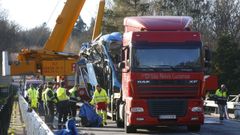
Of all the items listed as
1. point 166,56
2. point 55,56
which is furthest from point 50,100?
point 166,56

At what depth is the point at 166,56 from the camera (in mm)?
18562

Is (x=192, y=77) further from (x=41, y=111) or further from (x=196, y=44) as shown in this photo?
(x=41, y=111)

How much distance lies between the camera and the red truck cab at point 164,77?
18.5 meters

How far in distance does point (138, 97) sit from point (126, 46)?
5.62 ft

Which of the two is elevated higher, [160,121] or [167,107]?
[167,107]

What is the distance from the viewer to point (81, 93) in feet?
94.6

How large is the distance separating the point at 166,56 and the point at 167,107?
1.61 m

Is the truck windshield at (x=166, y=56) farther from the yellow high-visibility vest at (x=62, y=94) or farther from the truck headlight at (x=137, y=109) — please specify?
the yellow high-visibility vest at (x=62, y=94)

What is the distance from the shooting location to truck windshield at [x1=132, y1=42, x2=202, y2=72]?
1853cm

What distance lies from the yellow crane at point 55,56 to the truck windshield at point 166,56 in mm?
6347

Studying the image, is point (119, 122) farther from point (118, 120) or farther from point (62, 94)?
point (62, 94)

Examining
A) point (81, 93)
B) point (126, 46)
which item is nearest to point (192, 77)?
point (126, 46)

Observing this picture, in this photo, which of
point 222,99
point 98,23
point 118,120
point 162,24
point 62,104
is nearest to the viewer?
point 162,24

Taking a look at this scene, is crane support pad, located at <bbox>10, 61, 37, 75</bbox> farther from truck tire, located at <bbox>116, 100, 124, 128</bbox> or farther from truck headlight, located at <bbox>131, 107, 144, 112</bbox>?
truck headlight, located at <bbox>131, 107, 144, 112</bbox>
